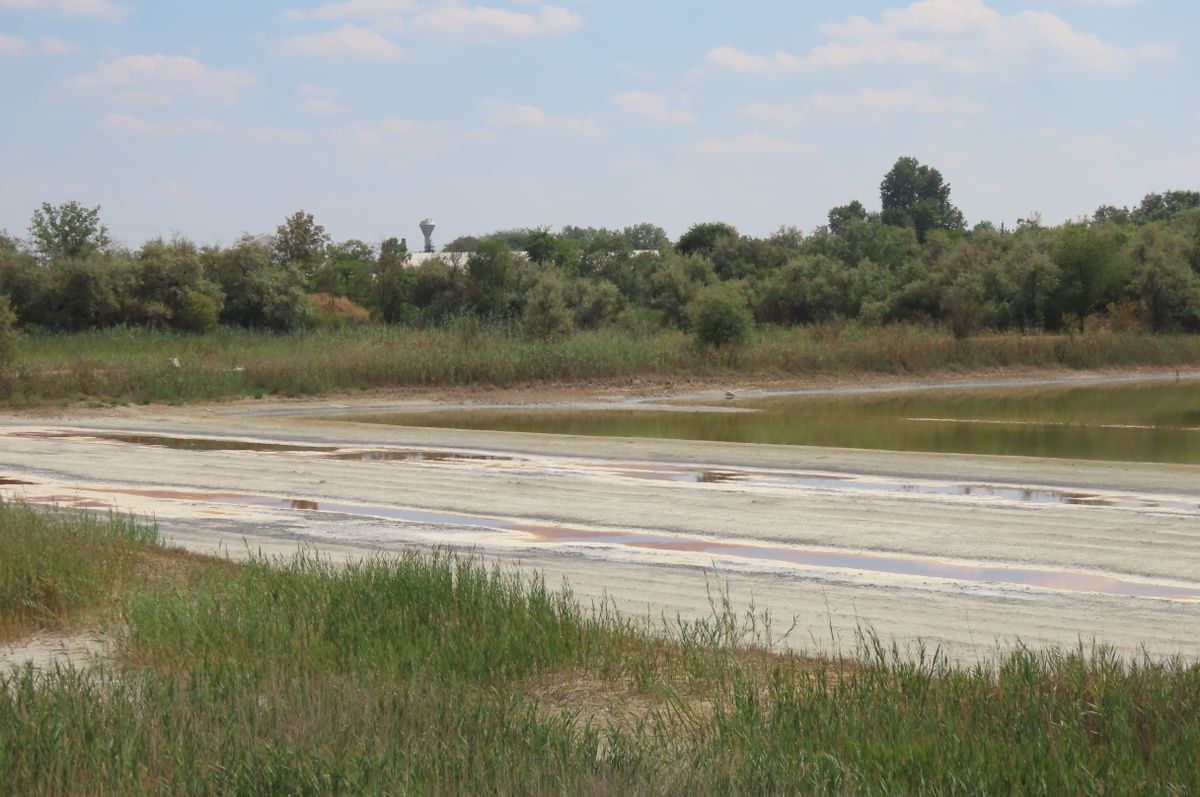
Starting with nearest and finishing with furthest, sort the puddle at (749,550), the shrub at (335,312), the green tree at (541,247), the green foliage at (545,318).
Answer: the puddle at (749,550), the green foliage at (545,318), the shrub at (335,312), the green tree at (541,247)

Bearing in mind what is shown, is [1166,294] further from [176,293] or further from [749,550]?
[749,550]

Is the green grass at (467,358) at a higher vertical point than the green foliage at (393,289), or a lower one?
lower

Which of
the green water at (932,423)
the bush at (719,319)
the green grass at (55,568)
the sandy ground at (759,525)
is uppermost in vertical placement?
the bush at (719,319)

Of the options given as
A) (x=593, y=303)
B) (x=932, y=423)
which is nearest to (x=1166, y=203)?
(x=593, y=303)

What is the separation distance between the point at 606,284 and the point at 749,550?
56.4m

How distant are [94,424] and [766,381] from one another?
2264cm

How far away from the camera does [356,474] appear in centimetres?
2230

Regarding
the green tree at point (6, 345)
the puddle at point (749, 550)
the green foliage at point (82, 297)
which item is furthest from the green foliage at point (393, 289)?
the puddle at point (749, 550)

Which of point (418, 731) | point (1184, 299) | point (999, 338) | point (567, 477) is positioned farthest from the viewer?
point (1184, 299)

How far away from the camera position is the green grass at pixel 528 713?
19.5ft

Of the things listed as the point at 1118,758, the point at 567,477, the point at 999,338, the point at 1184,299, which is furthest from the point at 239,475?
the point at 1184,299

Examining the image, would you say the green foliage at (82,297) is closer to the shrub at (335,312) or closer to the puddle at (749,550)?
the shrub at (335,312)

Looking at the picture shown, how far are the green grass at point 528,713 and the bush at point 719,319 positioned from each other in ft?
126

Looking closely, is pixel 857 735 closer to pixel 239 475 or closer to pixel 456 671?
pixel 456 671
